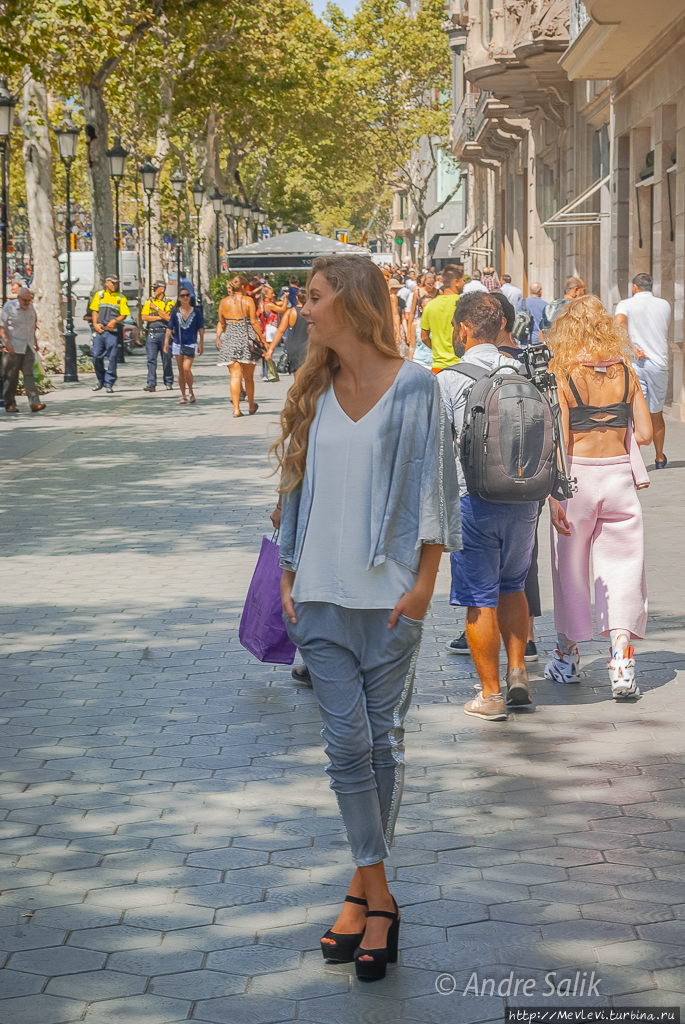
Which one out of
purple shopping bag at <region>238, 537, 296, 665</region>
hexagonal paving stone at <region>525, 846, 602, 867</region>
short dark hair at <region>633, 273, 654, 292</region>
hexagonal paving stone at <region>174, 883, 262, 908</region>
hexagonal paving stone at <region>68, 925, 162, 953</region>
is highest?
short dark hair at <region>633, 273, 654, 292</region>

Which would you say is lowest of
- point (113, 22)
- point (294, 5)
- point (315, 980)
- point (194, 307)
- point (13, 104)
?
point (315, 980)

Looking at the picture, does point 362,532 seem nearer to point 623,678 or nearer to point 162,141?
point 623,678

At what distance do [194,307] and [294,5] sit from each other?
2351 cm

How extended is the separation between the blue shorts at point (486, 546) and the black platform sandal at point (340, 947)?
2241 millimetres

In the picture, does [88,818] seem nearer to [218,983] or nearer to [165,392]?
[218,983]

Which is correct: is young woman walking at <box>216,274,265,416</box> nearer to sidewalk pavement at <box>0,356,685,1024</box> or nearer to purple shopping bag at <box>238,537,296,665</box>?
sidewalk pavement at <box>0,356,685,1024</box>

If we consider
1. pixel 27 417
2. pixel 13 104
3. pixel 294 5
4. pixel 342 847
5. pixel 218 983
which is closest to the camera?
pixel 218 983

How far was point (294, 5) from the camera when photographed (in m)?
39.4

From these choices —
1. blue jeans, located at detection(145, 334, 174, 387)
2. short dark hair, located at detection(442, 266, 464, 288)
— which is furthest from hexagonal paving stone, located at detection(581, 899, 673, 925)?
blue jeans, located at detection(145, 334, 174, 387)

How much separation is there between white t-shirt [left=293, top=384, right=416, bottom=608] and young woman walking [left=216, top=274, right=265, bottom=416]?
14.1m

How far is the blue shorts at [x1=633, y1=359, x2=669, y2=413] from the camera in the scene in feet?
42.2

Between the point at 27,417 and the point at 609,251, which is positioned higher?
the point at 609,251

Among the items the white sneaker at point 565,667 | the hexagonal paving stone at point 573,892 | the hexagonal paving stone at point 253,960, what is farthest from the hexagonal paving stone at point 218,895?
the white sneaker at point 565,667

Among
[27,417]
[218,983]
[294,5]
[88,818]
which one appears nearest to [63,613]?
[88,818]
